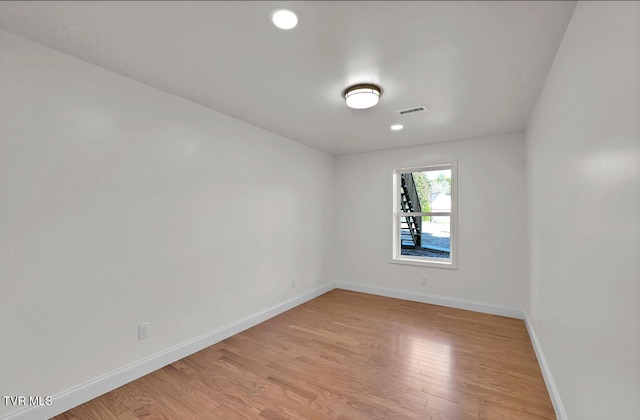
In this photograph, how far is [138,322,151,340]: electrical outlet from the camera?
2262 mm

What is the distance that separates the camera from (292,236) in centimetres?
399

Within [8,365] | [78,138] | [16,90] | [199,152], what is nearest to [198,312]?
[8,365]

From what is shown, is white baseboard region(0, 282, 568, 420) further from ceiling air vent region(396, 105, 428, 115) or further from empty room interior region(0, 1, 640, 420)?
ceiling air vent region(396, 105, 428, 115)

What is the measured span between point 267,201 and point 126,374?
2139 mm

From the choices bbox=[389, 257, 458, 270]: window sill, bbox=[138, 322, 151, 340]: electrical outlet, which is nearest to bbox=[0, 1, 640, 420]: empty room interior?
bbox=[138, 322, 151, 340]: electrical outlet

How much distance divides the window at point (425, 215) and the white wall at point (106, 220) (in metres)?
2.43

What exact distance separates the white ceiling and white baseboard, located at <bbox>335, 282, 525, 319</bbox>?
2488 mm

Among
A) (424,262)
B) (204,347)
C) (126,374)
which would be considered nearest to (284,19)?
(126,374)

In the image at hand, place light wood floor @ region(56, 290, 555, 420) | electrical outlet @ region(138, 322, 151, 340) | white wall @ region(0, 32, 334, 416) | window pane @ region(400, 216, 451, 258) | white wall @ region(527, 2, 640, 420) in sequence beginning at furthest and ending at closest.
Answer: window pane @ region(400, 216, 451, 258), electrical outlet @ region(138, 322, 151, 340), light wood floor @ region(56, 290, 555, 420), white wall @ region(0, 32, 334, 416), white wall @ region(527, 2, 640, 420)

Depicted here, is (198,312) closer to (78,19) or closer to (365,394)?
(365,394)

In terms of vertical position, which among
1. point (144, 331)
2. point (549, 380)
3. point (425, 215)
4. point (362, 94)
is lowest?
point (549, 380)

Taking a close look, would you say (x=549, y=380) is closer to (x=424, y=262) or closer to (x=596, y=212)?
(x=596, y=212)

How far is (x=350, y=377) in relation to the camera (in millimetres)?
2264

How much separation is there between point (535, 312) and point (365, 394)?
1.96 meters
